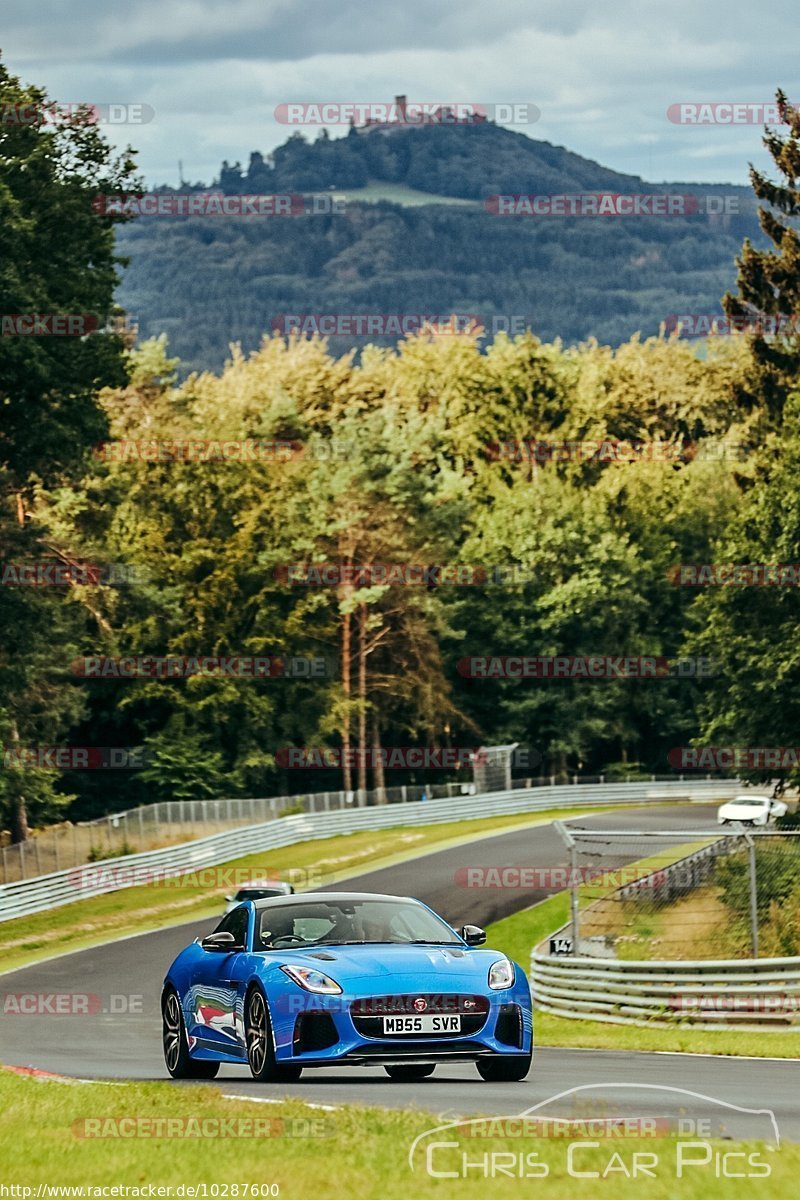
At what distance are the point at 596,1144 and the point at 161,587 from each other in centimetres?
7265

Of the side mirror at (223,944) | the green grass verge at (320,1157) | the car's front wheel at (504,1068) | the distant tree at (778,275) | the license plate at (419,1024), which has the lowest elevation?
the car's front wheel at (504,1068)

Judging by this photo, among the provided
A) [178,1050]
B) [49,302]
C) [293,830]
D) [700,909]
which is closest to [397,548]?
[293,830]

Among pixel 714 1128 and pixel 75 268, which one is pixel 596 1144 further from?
pixel 75 268

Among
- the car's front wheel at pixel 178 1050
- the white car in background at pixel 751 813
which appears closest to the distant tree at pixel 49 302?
the white car in background at pixel 751 813

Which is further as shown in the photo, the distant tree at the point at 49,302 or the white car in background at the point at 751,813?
the white car in background at the point at 751,813

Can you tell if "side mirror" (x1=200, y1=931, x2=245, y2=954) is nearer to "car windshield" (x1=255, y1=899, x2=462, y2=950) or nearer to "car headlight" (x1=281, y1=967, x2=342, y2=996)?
"car windshield" (x1=255, y1=899, x2=462, y2=950)

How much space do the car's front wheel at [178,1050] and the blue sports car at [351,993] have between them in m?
0.18

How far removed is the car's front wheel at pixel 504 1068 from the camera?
14.0 m

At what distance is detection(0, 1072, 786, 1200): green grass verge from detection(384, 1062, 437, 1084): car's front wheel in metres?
2.83

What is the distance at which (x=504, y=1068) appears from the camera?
46.2 feet

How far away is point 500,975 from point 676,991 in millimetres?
11507

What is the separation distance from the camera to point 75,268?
47406 millimetres

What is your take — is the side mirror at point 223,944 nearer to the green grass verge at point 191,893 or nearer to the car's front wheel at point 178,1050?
the car's front wheel at point 178,1050

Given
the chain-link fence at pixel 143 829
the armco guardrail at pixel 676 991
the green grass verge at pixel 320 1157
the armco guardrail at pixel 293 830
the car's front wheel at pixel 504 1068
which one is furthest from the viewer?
the chain-link fence at pixel 143 829
